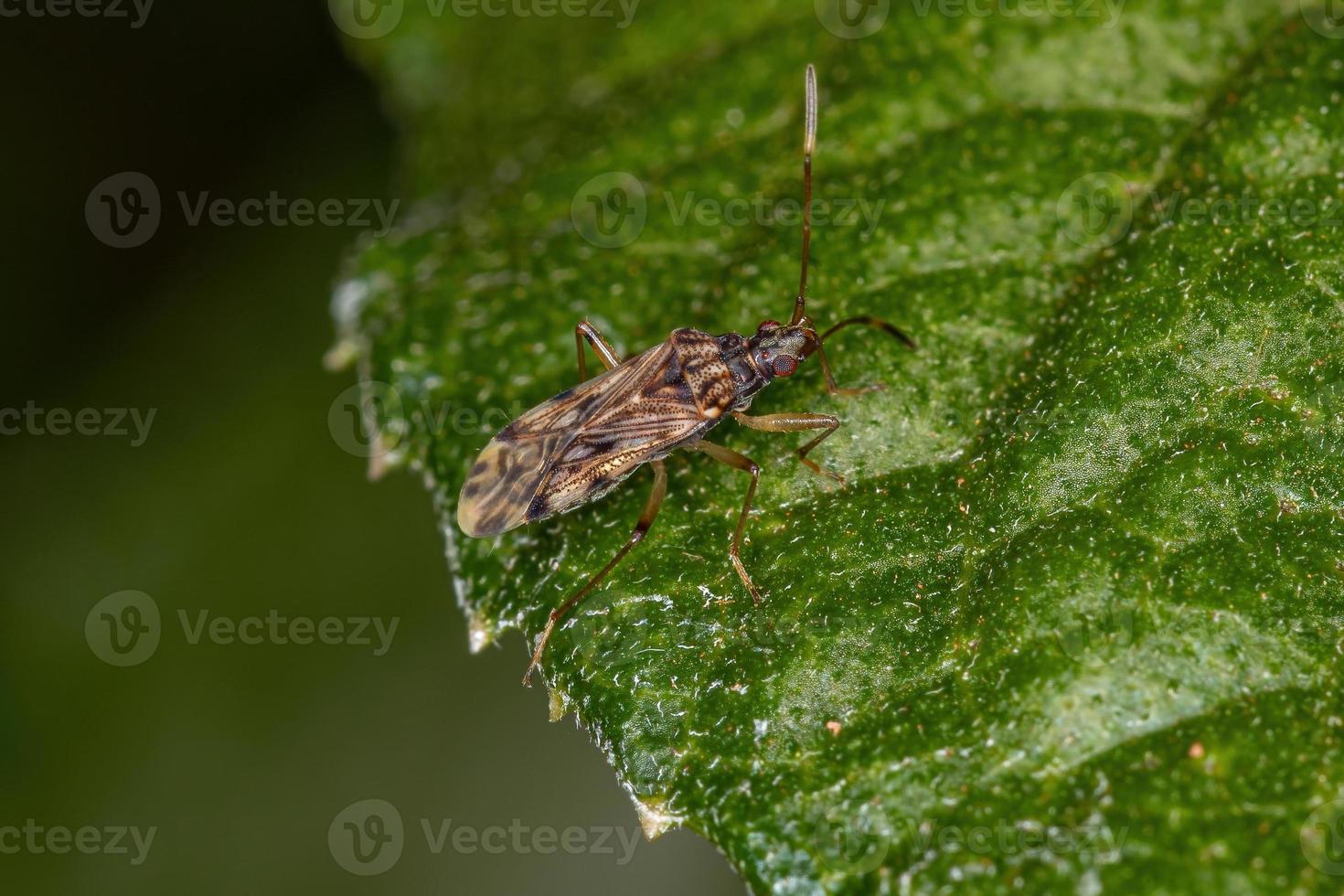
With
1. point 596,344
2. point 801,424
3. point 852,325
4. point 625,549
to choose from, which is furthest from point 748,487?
point 596,344

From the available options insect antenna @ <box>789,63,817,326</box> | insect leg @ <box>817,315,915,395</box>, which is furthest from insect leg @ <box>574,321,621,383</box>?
insect leg @ <box>817,315,915,395</box>

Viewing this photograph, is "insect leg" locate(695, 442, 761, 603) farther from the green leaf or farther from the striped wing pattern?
the striped wing pattern

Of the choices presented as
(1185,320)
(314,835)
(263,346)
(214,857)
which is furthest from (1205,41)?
(214,857)

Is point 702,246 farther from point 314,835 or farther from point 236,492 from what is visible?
point 314,835

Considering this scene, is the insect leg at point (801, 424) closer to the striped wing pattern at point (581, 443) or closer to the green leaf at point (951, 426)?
the green leaf at point (951, 426)

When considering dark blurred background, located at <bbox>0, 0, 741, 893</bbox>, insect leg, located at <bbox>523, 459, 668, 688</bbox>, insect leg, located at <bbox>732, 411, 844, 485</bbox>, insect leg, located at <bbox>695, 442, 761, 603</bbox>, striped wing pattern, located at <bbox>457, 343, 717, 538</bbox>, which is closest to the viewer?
insect leg, located at <bbox>695, 442, 761, 603</bbox>

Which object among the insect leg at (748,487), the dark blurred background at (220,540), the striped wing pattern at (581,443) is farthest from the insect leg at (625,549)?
the dark blurred background at (220,540)
